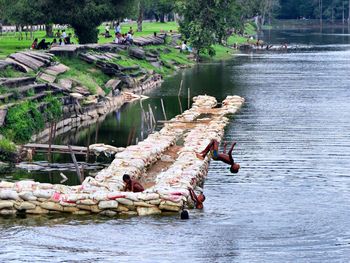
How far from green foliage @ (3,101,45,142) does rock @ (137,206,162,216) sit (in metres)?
16.5

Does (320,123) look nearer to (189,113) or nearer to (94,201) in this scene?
(189,113)

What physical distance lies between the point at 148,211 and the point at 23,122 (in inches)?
740

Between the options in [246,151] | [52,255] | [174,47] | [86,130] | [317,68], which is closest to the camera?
[52,255]

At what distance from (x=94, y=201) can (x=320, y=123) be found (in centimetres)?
2960

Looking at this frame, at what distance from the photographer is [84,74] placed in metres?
78.8

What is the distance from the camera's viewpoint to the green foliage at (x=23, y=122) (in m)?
53.1

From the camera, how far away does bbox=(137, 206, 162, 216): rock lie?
37.5 meters

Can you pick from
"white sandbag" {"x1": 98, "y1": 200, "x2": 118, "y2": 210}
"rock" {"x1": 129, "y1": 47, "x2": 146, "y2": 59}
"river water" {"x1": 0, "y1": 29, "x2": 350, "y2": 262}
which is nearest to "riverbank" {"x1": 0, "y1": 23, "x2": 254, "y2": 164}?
"rock" {"x1": 129, "y1": 47, "x2": 146, "y2": 59}

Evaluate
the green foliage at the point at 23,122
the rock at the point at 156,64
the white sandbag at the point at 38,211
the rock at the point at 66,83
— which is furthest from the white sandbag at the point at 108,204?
the rock at the point at 156,64

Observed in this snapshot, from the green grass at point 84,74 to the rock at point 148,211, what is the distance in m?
35.6

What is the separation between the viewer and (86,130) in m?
61.2

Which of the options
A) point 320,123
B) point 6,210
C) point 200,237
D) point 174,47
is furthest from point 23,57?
point 174,47

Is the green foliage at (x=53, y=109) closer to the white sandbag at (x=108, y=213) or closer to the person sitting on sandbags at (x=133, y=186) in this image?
the person sitting on sandbags at (x=133, y=186)

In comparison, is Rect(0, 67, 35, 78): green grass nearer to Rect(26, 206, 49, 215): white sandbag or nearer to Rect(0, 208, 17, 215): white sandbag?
Rect(0, 208, 17, 215): white sandbag
